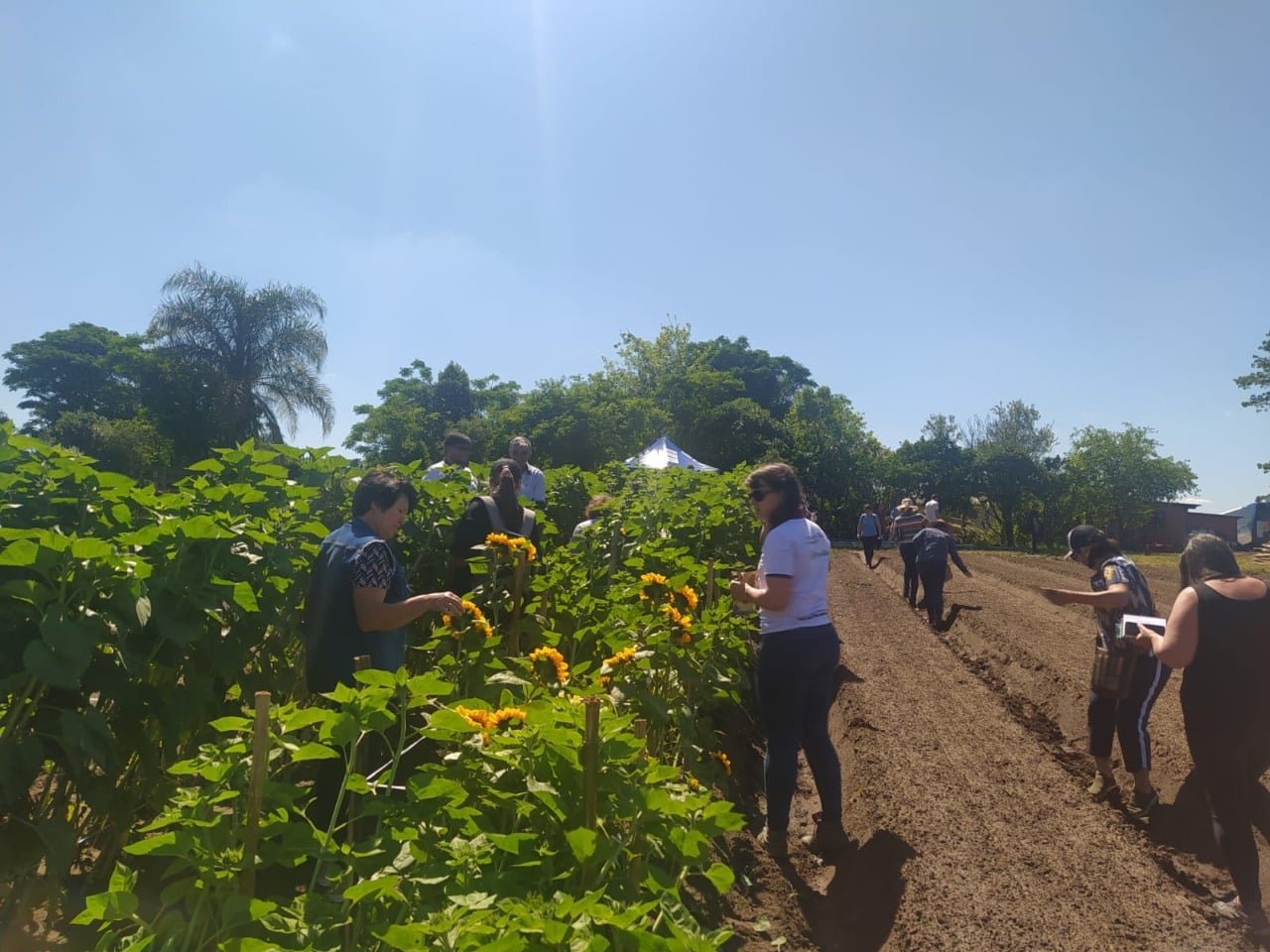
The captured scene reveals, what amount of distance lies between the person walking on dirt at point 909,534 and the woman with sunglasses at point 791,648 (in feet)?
26.0

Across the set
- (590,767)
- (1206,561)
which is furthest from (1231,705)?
(590,767)

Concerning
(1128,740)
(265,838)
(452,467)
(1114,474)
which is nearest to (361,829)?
(265,838)

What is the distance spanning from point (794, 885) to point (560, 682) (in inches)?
63.9

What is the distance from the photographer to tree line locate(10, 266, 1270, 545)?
29188 millimetres

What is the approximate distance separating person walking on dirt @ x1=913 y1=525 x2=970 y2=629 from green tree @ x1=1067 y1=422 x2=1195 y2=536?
41384mm

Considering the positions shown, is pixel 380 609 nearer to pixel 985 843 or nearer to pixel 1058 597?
pixel 985 843

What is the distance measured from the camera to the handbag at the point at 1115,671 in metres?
4.12

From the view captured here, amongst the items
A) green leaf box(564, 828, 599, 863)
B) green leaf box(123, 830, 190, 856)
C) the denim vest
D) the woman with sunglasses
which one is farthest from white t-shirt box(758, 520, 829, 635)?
green leaf box(123, 830, 190, 856)

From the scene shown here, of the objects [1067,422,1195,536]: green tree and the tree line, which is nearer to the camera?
the tree line

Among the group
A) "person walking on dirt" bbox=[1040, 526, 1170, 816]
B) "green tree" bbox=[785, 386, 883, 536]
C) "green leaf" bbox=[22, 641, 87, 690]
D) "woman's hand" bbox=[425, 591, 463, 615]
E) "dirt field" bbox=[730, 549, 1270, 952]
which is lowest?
"dirt field" bbox=[730, 549, 1270, 952]

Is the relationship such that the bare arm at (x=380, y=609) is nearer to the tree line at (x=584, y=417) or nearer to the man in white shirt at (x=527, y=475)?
the man in white shirt at (x=527, y=475)

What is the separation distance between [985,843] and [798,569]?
165 centimetres

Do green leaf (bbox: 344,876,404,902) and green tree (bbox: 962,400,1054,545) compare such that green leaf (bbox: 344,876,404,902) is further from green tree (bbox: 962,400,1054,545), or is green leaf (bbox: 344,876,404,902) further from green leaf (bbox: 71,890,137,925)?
green tree (bbox: 962,400,1054,545)

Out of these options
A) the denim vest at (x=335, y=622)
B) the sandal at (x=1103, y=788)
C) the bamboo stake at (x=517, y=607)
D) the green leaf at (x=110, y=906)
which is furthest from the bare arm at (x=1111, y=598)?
the green leaf at (x=110, y=906)
